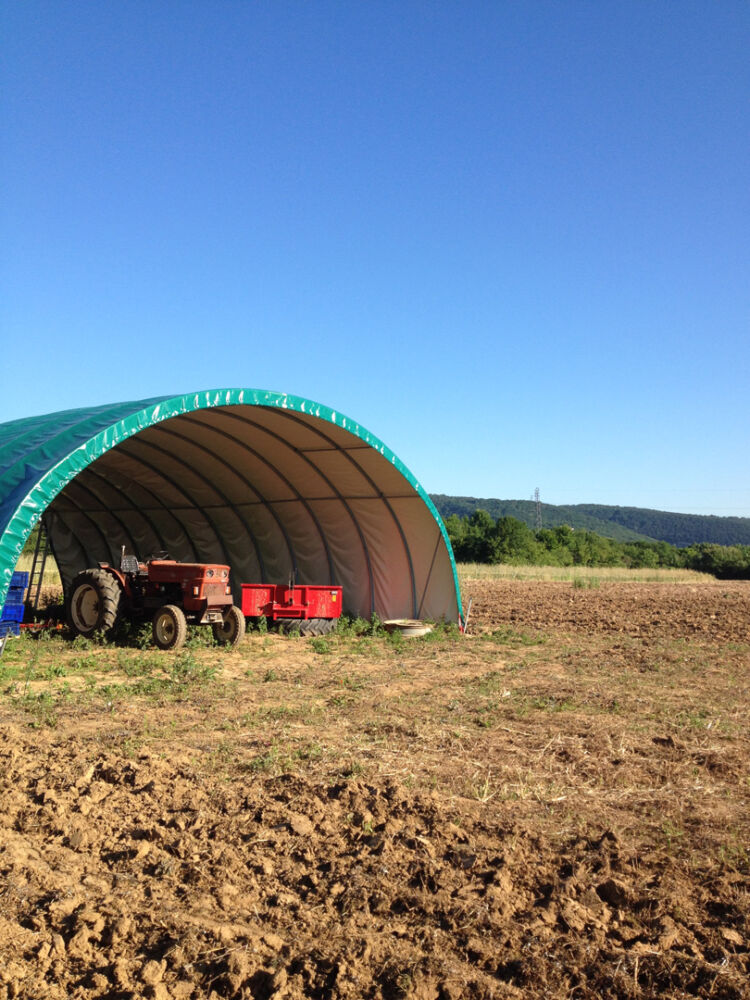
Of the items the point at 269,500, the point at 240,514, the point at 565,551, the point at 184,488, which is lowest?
the point at 565,551

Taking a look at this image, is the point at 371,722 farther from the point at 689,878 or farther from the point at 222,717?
the point at 689,878

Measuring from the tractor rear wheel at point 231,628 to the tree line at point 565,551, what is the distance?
3607 cm

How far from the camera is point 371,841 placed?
16.4 feet

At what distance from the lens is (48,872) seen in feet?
14.8

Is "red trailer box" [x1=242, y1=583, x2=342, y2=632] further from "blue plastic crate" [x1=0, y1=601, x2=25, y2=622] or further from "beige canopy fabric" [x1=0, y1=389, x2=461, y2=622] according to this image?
"blue plastic crate" [x1=0, y1=601, x2=25, y2=622]

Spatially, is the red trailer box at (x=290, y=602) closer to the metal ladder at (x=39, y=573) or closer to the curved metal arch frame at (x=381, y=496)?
the curved metal arch frame at (x=381, y=496)

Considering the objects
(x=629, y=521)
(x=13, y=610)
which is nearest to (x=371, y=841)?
(x=13, y=610)

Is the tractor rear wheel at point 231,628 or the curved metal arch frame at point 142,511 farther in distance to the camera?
the curved metal arch frame at point 142,511

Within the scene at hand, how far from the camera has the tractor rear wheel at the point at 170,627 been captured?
42.5 ft

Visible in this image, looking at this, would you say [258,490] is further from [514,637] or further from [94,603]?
[514,637]

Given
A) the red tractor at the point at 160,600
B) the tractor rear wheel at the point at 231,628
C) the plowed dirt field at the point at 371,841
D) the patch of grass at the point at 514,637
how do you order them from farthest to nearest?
1. the patch of grass at the point at 514,637
2. the tractor rear wheel at the point at 231,628
3. the red tractor at the point at 160,600
4. the plowed dirt field at the point at 371,841

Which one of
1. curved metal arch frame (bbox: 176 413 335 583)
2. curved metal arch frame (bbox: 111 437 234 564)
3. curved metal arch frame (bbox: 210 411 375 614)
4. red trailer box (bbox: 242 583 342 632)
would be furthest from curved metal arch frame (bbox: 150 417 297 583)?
red trailer box (bbox: 242 583 342 632)

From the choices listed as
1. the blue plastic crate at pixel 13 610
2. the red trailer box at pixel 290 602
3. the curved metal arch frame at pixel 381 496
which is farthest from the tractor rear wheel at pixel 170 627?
the curved metal arch frame at pixel 381 496

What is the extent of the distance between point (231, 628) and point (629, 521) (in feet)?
538
